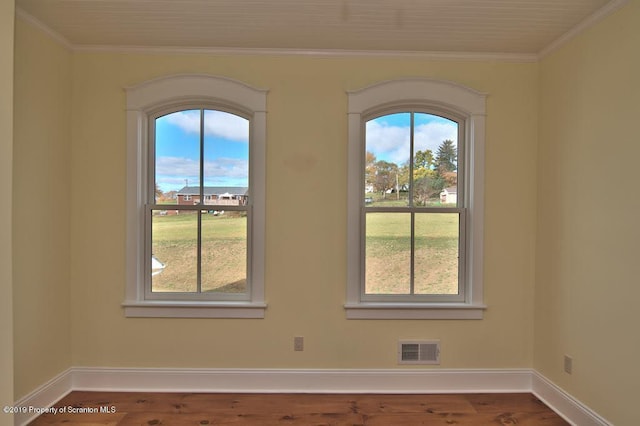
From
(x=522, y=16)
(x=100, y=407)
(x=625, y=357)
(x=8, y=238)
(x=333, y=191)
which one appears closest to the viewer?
(x=8, y=238)

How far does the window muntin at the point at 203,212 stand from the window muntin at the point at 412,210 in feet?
3.54

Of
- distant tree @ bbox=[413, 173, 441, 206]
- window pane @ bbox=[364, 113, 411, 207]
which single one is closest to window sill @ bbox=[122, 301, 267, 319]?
window pane @ bbox=[364, 113, 411, 207]

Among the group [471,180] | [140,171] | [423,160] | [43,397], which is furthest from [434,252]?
[43,397]

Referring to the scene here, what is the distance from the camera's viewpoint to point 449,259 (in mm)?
3178

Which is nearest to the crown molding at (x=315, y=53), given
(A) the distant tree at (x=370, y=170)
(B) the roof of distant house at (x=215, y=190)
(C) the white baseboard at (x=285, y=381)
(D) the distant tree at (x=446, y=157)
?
(D) the distant tree at (x=446, y=157)

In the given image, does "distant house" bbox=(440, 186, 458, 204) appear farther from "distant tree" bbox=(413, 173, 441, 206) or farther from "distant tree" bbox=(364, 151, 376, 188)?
"distant tree" bbox=(364, 151, 376, 188)

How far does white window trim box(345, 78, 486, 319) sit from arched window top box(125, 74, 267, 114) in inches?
30.8

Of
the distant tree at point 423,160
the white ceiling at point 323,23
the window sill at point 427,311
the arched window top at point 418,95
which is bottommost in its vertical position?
the window sill at point 427,311

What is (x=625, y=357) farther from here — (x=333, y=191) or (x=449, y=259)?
(x=333, y=191)

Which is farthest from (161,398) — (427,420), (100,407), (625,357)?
(625,357)

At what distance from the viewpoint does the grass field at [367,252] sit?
3.15 metres

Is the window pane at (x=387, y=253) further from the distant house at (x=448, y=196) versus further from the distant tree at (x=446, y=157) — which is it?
the distant tree at (x=446, y=157)

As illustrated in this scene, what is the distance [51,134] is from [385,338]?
299cm

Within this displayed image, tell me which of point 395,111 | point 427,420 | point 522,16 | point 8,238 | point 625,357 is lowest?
point 427,420
